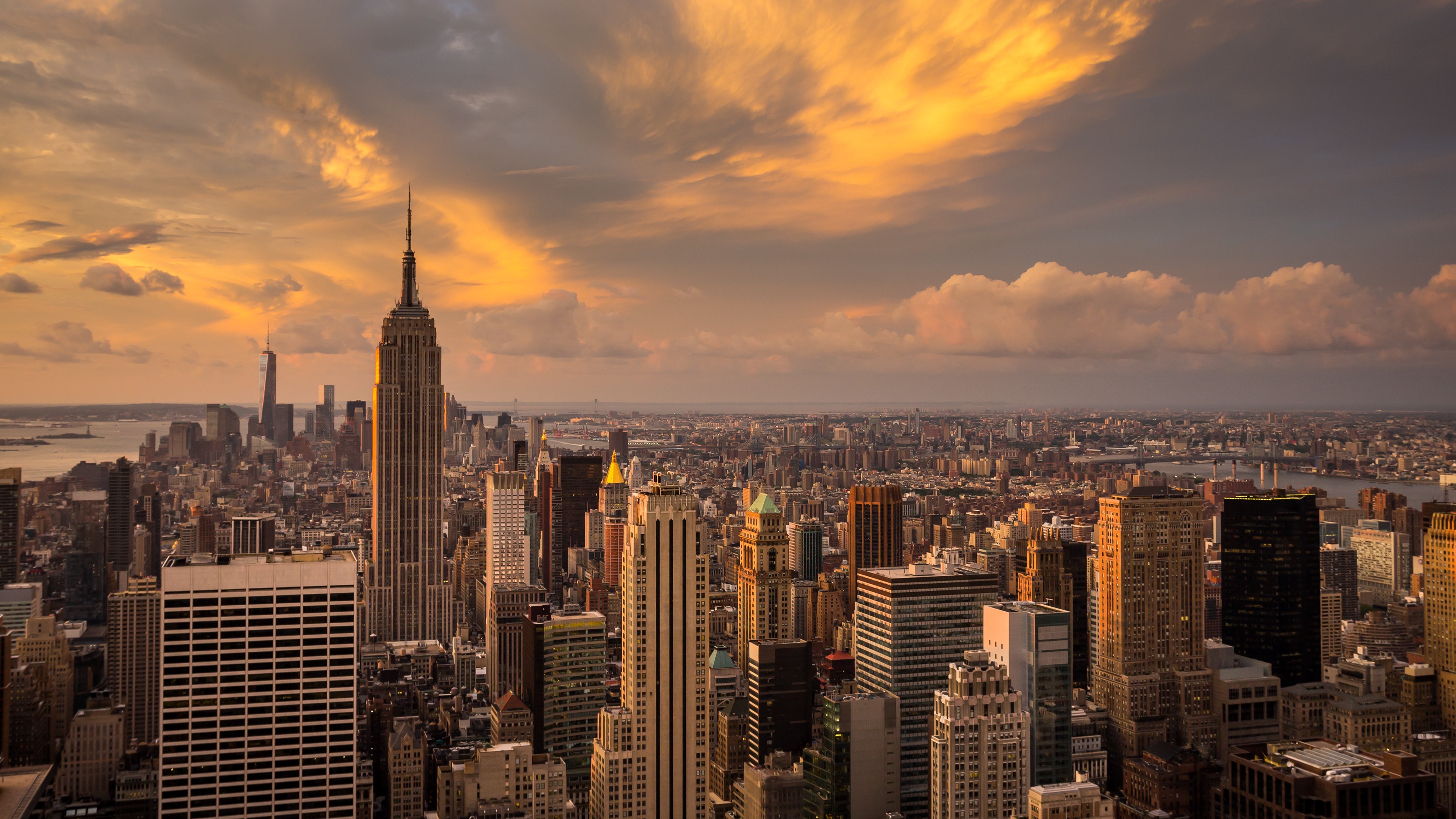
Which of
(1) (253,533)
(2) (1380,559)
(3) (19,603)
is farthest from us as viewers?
(1) (253,533)

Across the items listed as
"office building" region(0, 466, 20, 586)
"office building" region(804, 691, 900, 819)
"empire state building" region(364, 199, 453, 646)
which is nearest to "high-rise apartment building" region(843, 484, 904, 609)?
"empire state building" region(364, 199, 453, 646)

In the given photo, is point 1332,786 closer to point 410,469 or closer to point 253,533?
point 253,533

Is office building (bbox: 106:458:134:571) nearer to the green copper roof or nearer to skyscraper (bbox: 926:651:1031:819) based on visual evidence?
the green copper roof

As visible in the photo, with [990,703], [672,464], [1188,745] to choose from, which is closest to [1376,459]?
[1188,745]

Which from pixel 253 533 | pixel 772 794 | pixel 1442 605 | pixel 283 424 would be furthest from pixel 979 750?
pixel 283 424

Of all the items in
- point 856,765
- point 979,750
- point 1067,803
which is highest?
point 979,750

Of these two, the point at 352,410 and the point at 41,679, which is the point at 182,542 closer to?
the point at 41,679
